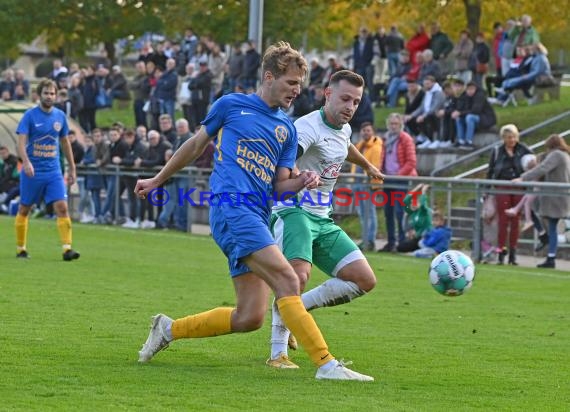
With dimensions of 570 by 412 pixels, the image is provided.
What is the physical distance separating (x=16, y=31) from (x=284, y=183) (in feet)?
131

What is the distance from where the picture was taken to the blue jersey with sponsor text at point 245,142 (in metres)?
7.90

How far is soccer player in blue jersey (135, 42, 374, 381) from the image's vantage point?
7742 mm

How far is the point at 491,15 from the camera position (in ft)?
123

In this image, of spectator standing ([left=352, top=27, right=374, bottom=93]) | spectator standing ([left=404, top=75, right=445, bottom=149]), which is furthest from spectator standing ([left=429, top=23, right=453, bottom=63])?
spectator standing ([left=404, top=75, right=445, bottom=149])

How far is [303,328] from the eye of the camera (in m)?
7.70

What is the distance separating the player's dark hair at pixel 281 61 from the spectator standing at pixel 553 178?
991 cm

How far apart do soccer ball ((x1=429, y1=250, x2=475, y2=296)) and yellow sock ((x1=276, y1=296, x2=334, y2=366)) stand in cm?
245

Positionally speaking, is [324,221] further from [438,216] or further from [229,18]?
[229,18]

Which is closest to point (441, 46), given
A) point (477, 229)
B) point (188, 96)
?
point (188, 96)

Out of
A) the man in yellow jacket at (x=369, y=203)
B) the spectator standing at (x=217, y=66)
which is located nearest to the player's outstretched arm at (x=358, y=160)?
the man in yellow jacket at (x=369, y=203)

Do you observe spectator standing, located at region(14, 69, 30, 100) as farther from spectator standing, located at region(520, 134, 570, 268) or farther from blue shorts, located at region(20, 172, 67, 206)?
spectator standing, located at region(520, 134, 570, 268)

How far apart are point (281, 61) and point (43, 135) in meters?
8.70

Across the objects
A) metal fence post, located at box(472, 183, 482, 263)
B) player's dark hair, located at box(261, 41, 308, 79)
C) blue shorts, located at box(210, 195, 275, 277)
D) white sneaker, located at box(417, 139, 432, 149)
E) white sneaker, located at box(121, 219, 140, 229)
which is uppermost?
player's dark hair, located at box(261, 41, 308, 79)

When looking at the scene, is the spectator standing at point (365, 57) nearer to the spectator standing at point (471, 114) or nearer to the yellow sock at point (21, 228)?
the spectator standing at point (471, 114)
